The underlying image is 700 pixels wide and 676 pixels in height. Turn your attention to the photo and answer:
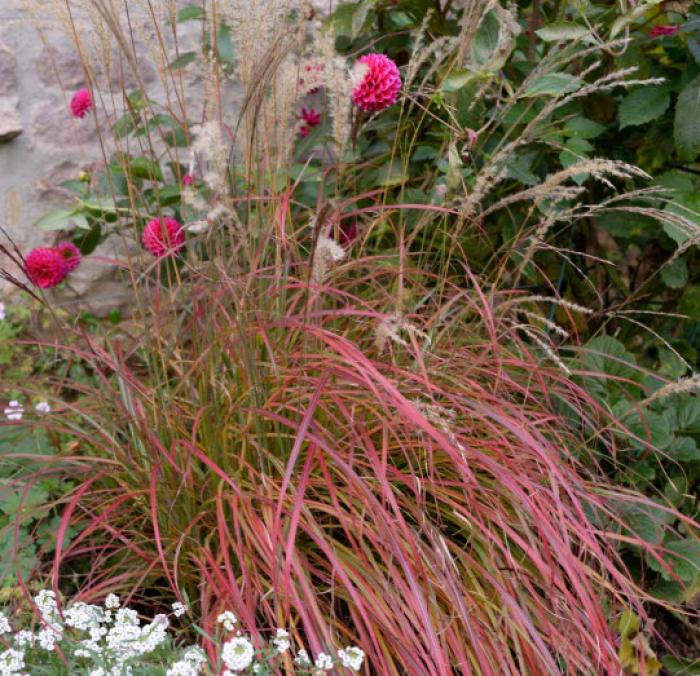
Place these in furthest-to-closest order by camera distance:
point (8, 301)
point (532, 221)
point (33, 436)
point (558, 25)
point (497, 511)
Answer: point (8, 301) < point (532, 221) < point (33, 436) < point (558, 25) < point (497, 511)

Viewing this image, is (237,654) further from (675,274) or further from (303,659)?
(675,274)

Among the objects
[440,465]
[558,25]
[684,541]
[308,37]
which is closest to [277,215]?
[440,465]

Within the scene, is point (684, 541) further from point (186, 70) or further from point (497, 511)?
point (186, 70)

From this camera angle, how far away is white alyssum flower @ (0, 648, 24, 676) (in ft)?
3.81

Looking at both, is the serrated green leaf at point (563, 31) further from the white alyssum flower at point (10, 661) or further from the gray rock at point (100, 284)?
the white alyssum flower at point (10, 661)

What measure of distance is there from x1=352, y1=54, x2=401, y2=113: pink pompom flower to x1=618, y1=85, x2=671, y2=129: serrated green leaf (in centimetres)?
57

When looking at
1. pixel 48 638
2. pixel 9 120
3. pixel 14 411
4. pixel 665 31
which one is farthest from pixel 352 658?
pixel 9 120

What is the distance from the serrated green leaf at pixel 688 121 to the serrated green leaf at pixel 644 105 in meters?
0.06

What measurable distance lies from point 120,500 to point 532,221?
4.17ft

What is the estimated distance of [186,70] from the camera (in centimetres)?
248

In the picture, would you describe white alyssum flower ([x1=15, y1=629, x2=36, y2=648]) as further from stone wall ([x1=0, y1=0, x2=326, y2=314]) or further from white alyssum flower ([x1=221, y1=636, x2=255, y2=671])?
stone wall ([x1=0, y1=0, x2=326, y2=314])

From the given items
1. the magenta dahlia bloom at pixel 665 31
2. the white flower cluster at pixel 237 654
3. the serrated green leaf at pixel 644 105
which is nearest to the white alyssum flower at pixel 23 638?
the white flower cluster at pixel 237 654

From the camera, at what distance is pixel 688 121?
1837 mm

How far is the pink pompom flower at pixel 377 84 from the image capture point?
5.39ft
